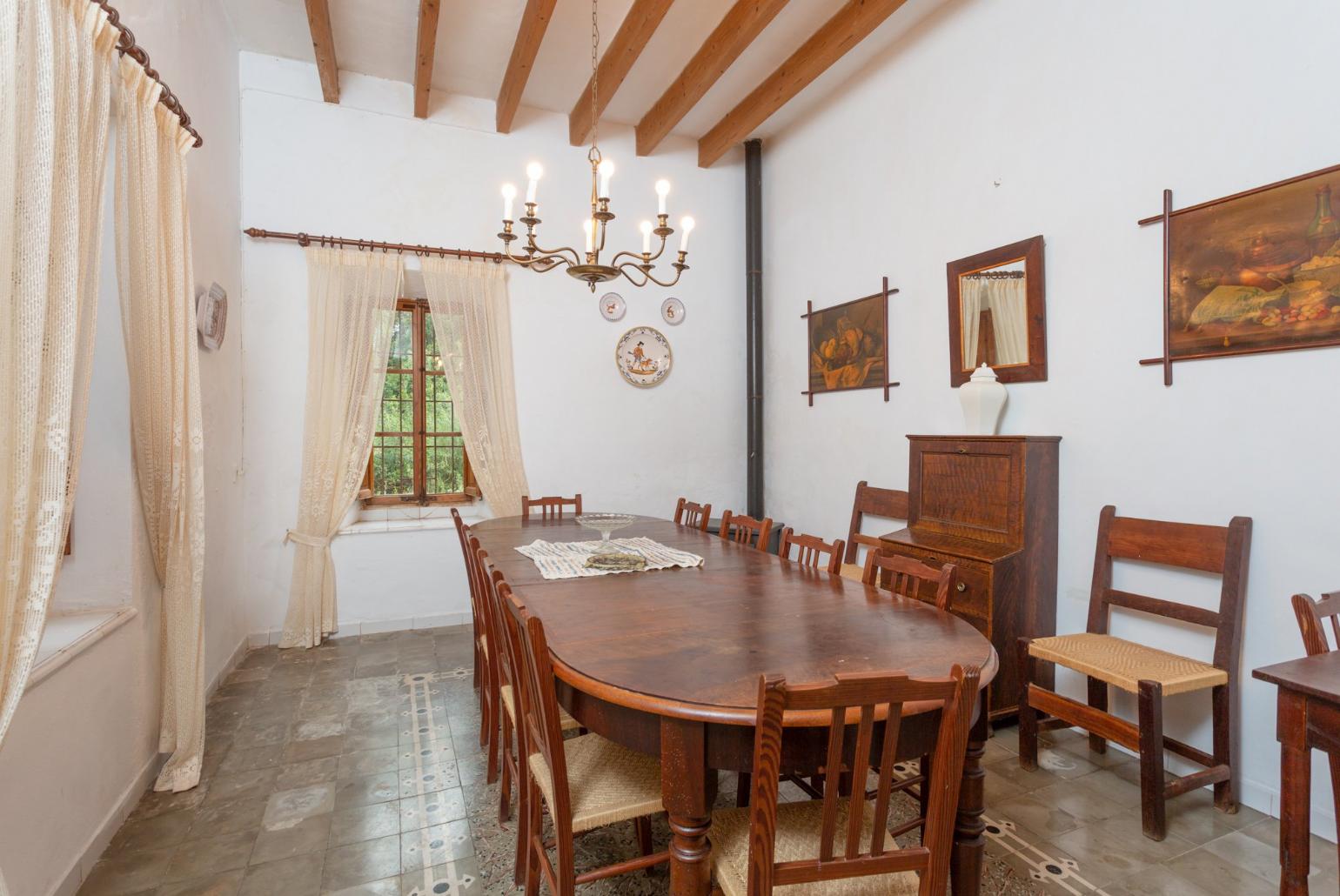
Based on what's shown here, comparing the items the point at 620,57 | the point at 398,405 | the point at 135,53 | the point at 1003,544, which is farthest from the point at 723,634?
the point at 398,405

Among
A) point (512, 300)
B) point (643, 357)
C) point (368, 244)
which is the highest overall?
point (368, 244)

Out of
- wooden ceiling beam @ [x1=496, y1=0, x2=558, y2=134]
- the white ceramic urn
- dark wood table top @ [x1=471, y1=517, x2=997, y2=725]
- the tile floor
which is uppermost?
wooden ceiling beam @ [x1=496, y1=0, x2=558, y2=134]

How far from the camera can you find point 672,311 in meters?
4.83

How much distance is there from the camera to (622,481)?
4727mm

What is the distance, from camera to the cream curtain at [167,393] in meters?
2.16

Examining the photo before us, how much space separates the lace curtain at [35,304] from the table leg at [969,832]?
192 cm

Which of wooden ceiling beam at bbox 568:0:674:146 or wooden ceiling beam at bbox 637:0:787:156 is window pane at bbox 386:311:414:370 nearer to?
wooden ceiling beam at bbox 568:0:674:146

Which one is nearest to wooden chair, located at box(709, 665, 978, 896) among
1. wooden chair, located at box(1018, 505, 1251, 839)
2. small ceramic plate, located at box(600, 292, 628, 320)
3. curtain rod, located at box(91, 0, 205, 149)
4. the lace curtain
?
wooden chair, located at box(1018, 505, 1251, 839)

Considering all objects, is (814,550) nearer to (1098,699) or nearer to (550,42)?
(1098,699)

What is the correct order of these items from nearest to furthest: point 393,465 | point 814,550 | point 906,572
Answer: point 906,572, point 814,550, point 393,465

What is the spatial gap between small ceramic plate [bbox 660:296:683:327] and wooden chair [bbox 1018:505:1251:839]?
312 cm

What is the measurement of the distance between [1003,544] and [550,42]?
3667mm

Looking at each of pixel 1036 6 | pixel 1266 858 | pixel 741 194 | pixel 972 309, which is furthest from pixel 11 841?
pixel 741 194

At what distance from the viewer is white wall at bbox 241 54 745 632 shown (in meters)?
3.81
